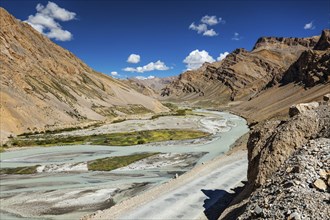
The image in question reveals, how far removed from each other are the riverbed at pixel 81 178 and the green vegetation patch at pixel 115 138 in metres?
5.86

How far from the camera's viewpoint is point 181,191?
37.7m

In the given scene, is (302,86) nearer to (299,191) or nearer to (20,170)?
(20,170)

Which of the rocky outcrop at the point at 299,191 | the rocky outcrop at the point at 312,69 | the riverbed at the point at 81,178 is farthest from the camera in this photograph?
the rocky outcrop at the point at 312,69

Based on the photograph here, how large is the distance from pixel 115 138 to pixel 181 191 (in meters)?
61.9

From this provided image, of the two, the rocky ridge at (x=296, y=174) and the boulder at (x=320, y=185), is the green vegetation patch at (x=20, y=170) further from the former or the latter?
the boulder at (x=320, y=185)

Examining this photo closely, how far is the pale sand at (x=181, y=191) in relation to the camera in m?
31.5

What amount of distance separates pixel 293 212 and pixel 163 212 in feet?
62.3

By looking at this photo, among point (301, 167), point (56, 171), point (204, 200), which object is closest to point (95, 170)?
point (56, 171)

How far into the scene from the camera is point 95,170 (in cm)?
5947

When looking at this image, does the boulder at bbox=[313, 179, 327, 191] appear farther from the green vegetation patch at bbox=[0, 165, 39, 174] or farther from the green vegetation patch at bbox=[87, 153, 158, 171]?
the green vegetation patch at bbox=[0, 165, 39, 174]

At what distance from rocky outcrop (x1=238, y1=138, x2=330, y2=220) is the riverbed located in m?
24.4

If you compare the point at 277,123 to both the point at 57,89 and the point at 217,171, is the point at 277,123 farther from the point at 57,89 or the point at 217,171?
the point at 57,89

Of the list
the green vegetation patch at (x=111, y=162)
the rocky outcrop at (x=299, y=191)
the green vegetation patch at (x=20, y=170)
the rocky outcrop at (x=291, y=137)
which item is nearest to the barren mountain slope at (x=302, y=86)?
the green vegetation patch at (x=111, y=162)

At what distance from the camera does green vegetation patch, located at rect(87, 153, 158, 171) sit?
199 ft
